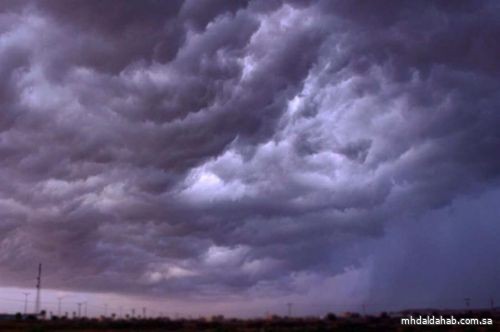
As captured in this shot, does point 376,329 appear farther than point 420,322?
No

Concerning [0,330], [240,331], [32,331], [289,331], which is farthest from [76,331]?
[289,331]

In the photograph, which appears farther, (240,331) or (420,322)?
(420,322)

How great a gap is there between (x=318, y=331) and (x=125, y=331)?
49.5m

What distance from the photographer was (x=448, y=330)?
503ft

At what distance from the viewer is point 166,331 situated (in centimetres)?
15900

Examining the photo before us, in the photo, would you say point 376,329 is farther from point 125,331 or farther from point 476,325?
point 125,331

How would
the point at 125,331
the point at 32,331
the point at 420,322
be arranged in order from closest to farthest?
the point at 32,331 → the point at 125,331 → the point at 420,322

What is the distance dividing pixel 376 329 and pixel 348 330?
22.6ft

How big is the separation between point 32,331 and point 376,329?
83715mm

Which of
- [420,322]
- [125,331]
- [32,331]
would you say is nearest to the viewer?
[32,331]

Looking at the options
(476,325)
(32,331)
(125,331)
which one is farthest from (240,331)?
(476,325)

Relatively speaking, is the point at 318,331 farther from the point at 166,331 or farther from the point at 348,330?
the point at 166,331

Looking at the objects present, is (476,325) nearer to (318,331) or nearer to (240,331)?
(318,331)

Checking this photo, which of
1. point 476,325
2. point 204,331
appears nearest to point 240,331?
point 204,331
